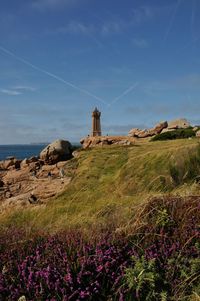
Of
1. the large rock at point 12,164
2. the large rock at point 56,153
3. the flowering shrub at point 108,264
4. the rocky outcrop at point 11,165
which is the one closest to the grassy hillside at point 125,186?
the flowering shrub at point 108,264

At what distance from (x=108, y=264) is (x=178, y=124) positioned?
33517mm

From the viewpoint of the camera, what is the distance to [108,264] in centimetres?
405

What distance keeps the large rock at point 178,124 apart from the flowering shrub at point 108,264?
101 feet

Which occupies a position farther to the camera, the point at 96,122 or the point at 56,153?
the point at 96,122

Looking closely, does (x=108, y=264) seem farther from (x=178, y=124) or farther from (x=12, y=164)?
(x=12, y=164)

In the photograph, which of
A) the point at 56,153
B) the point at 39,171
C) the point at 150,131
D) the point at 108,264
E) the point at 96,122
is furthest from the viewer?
the point at 96,122

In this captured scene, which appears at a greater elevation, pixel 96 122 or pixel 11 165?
pixel 96 122

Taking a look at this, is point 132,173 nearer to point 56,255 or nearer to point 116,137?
point 56,255

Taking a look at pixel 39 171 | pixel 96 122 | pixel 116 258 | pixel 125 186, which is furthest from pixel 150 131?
pixel 116 258

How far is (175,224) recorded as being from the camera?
500 centimetres

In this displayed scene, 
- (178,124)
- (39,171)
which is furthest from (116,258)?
(178,124)

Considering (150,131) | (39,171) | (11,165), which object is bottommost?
(11,165)

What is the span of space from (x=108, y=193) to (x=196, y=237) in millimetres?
6672

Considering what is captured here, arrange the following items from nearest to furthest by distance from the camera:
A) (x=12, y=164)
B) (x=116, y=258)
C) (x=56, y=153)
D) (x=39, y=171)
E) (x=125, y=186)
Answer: (x=116, y=258), (x=125, y=186), (x=39, y=171), (x=56, y=153), (x=12, y=164)
